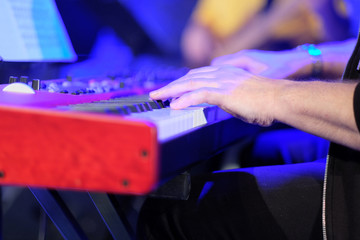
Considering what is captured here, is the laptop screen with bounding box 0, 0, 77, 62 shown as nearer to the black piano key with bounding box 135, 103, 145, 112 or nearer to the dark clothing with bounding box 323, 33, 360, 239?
the black piano key with bounding box 135, 103, 145, 112

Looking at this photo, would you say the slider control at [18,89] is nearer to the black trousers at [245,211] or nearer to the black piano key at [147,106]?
the black piano key at [147,106]

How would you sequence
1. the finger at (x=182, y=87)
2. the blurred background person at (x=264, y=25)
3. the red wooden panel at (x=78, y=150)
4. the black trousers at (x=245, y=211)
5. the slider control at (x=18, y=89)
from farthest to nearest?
the blurred background person at (x=264, y=25) < the black trousers at (x=245, y=211) < the finger at (x=182, y=87) < the slider control at (x=18, y=89) < the red wooden panel at (x=78, y=150)

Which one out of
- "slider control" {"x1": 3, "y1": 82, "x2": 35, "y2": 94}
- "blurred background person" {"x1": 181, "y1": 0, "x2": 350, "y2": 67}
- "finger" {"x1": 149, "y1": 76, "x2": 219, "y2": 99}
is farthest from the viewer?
"blurred background person" {"x1": 181, "y1": 0, "x2": 350, "y2": 67}

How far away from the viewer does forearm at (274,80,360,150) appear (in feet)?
2.40

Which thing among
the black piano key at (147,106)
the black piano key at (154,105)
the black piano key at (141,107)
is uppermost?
the black piano key at (141,107)

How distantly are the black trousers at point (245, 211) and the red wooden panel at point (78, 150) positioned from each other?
1.79 feet

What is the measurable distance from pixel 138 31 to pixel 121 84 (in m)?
0.78

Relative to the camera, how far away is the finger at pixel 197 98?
2.60ft

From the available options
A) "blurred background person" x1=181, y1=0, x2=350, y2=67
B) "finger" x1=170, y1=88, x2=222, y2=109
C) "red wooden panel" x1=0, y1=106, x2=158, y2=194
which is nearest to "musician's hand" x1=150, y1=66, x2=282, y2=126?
"finger" x1=170, y1=88, x2=222, y2=109

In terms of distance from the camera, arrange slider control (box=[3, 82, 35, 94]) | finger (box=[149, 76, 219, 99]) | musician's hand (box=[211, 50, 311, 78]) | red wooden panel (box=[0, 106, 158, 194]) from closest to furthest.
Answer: red wooden panel (box=[0, 106, 158, 194]) < slider control (box=[3, 82, 35, 94]) < finger (box=[149, 76, 219, 99]) < musician's hand (box=[211, 50, 311, 78])

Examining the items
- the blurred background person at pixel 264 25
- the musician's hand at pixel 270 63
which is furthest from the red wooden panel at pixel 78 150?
the blurred background person at pixel 264 25

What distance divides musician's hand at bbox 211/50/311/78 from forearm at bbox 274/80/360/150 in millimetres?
549

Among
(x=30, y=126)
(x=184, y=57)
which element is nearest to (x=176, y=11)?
(x=184, y=57)

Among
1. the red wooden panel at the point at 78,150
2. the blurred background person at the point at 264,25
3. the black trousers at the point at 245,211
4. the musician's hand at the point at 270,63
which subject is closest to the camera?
the red wooden panel at the point at 78,150
